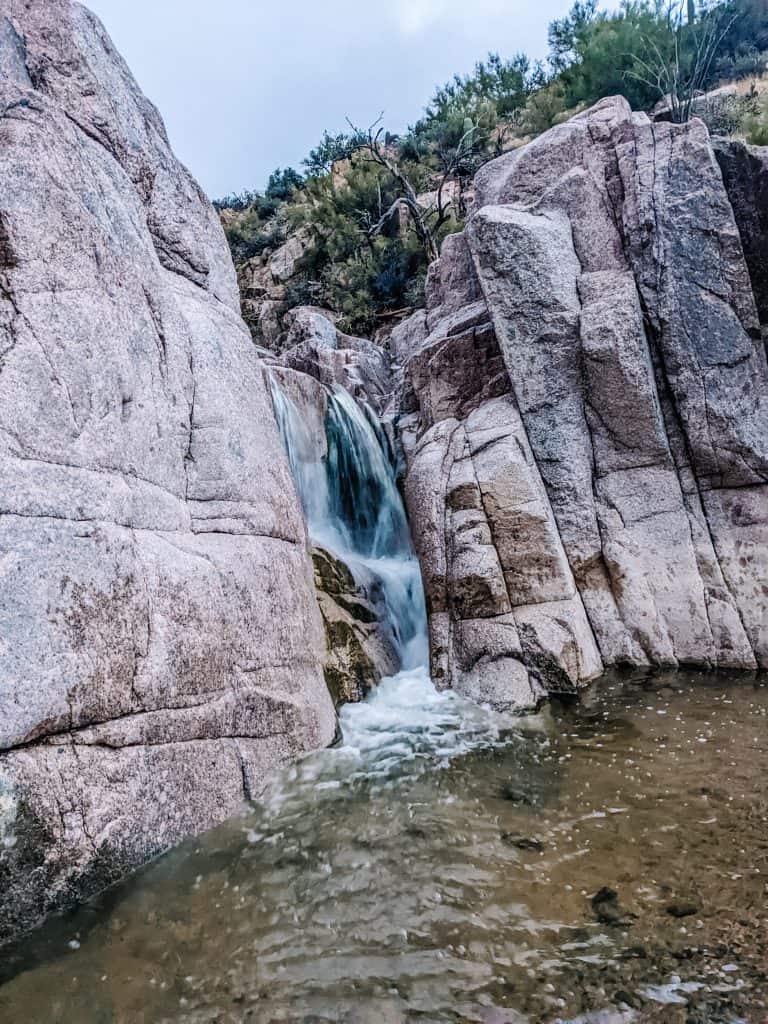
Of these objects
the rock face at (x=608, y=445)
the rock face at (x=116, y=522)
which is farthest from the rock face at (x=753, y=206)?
the rock face at (x=116, y=522)

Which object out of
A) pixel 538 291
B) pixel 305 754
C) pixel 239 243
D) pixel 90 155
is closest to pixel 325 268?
pixel 239 243

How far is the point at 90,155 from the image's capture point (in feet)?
18.1

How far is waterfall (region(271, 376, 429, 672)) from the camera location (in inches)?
380

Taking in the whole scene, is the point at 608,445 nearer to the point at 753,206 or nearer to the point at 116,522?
the point at 753,206

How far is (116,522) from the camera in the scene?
4383mm

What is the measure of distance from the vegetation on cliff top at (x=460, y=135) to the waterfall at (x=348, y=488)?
39.6ft

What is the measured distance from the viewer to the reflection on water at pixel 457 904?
110 inches

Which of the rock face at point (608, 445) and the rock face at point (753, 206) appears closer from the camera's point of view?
the rock face at point (608, 445)

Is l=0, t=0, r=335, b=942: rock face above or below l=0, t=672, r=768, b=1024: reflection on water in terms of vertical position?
above

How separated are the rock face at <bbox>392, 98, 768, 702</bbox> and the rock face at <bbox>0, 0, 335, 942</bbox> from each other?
86.7 inches

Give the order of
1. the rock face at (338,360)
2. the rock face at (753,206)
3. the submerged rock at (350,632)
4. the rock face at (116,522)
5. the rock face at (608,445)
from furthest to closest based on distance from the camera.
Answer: the rock face at (338,360) < the rock face at (753,206) < the rock face at (608,445) < the submerged rock at (350,632) < the rock face at (116,522)

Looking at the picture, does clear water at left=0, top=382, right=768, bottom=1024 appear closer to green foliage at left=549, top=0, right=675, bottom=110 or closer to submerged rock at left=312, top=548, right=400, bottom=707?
submerged rock at left=312, top=548, right=400, bottom=707

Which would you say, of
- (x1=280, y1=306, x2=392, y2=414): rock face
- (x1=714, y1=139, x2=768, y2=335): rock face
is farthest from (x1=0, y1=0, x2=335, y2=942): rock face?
(x1=280, y1=306, x2=392, y2=414): rock face

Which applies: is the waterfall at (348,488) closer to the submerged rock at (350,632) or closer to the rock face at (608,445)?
the submerged rock at (350,632)
